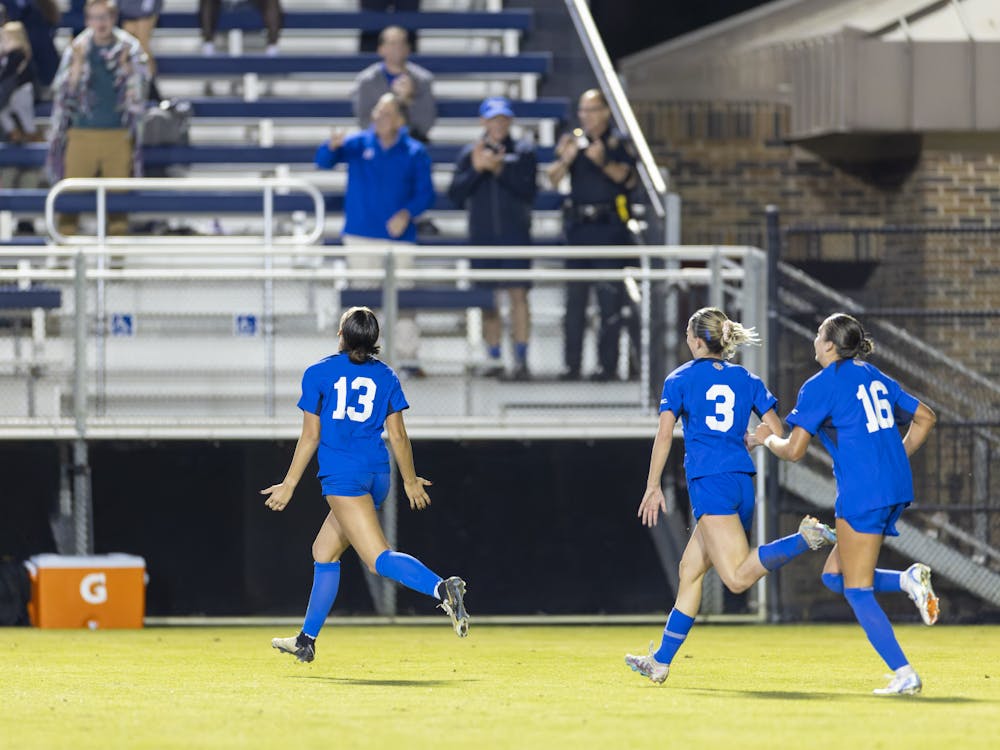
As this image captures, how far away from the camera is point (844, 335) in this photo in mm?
9758

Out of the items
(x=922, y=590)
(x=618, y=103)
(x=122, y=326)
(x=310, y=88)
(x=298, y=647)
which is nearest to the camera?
(x=922, y=590)

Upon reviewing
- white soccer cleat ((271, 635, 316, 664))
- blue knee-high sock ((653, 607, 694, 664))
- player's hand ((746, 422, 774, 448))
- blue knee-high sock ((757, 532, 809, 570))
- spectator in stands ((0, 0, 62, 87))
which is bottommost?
white soccer cleat ((271, 635, 316, 664))

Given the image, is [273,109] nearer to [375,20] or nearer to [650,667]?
[375,20]

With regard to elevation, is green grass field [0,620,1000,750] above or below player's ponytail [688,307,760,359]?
below

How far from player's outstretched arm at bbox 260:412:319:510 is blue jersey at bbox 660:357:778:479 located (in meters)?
1.70

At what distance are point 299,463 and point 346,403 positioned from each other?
1.20ft

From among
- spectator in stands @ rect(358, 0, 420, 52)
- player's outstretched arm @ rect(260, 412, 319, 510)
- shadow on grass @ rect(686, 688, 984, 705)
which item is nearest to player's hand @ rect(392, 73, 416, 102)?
spectator in stands @ rect(358, 0, 420, 52)

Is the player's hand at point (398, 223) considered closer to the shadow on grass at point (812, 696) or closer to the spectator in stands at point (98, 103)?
the spectator in stands at point (98, 103)

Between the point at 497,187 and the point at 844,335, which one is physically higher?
→ the point at 497,187

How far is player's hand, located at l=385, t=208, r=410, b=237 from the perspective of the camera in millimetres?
16531

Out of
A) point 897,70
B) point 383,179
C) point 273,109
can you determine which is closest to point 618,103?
point 383,179

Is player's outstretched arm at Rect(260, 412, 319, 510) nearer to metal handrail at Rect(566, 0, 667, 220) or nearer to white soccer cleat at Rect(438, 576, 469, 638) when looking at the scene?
white soccer cleat at Rect(438, 576, 469, 638)

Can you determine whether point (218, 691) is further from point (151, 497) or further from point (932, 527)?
point (932, 527)

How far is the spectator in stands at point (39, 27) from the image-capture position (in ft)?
65.3
